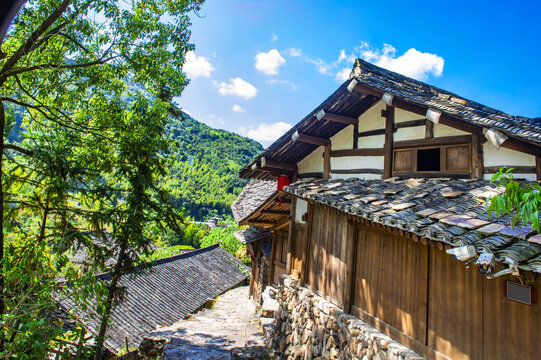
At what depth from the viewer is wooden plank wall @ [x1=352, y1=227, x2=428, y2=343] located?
434cm

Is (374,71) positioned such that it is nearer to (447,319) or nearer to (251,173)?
(251,173)

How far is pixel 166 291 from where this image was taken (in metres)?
17.3

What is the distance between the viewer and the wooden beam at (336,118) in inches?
260

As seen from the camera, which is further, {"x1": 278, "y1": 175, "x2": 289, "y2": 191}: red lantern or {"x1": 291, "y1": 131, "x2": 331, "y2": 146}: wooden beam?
{"x1": 278, "y1": 175, "x2": 289, "y2": 191}: red lantern

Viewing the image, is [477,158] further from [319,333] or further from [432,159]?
[319,333]

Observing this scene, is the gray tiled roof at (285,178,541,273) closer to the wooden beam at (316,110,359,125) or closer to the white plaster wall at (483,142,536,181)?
the white plaster wall at (483,142,536,181)

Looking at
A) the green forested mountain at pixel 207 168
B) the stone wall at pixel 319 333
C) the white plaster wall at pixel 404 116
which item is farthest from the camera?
the green forested mountain at pixel 207 168

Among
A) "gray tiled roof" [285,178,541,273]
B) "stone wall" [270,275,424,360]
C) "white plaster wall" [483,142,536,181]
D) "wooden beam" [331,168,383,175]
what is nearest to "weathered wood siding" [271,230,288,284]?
"stone wall" [270,275,424,360]

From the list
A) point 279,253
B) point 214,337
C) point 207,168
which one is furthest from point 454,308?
point 207,168

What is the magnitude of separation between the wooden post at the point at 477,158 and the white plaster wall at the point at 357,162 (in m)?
1.73

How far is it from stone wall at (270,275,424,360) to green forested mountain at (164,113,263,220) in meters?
48.9

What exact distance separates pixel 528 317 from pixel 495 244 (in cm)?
98

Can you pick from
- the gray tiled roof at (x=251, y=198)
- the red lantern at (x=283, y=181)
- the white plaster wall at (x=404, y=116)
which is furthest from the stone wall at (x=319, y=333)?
the gray tiled roof at (x=251, y=198)

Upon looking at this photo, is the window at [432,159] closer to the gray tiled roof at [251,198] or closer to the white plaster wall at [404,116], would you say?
the white plaster wall at [404,116]
